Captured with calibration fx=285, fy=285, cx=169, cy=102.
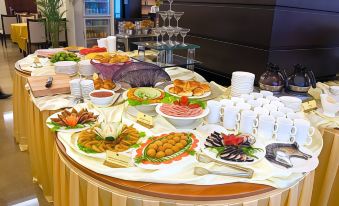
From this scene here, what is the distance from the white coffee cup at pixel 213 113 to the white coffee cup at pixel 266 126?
18 centimetres

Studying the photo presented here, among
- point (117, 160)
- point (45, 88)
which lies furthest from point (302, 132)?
point (45, 88)

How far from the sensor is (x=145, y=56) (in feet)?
6.98

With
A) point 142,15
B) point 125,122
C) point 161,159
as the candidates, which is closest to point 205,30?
point 125,122

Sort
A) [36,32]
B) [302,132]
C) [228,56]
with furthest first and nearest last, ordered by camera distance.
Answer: [36,32], [228,56], [302,132]

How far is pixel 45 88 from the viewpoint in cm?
150

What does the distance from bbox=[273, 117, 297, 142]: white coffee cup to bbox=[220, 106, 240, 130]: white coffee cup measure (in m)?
0.15

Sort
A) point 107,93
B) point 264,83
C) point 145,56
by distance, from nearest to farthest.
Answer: point 107,93
point 264,83
point 145,56

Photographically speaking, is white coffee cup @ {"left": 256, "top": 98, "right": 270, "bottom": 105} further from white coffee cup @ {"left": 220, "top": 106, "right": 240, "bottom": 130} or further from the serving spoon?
the serving spoon

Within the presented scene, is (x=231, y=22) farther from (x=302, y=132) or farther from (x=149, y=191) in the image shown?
(x=149, y=191)

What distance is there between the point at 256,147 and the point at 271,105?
0.29 m

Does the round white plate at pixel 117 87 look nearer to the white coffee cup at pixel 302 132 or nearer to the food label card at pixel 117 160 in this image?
the food label card at pixel 117 160

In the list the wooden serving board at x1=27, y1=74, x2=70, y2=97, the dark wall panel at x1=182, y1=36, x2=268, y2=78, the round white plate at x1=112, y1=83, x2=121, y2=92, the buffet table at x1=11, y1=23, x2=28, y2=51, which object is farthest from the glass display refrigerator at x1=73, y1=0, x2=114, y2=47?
the round white plate at x1=112, y1=83, x2=121, y2=92

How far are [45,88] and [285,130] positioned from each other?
1.19 metres

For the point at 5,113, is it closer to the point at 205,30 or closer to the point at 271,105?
the point at 205,30
